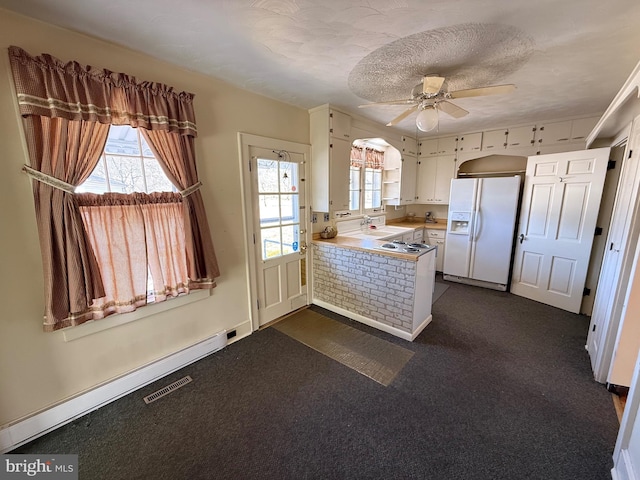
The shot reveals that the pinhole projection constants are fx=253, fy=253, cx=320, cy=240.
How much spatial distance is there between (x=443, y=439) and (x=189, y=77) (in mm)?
3197

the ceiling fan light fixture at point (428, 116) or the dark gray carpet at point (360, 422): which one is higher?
the ceiling fan light fixture at point (428, 116)

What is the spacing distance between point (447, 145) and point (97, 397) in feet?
17.7

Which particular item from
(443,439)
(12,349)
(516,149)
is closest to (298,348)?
(443,439)

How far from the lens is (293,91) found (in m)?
2.50

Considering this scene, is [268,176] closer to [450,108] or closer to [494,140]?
[450,108]

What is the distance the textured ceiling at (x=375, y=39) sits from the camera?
134cm

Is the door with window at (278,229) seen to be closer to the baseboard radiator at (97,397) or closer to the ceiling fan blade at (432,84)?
the baseboard radiator at (97,397)

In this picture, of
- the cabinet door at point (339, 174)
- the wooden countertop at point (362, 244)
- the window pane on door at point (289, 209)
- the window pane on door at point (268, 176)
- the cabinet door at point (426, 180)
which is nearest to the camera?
the wooden countertop at point (362, 244)

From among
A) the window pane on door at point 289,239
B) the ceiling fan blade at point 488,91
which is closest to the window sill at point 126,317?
the window pane on door at point 289,239

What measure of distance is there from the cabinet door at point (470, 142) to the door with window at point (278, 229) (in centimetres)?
294

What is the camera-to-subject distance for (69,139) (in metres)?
1.54

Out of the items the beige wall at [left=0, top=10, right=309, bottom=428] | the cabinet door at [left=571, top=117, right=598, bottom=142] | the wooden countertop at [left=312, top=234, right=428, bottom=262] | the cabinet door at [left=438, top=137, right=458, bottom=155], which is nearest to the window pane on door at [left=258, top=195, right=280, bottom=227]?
the beige wall at [left=0, top=10, right=309, bottom=428]

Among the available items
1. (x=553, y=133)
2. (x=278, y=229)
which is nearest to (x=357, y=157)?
(x=278, y=229)

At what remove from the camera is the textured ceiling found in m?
1.34
